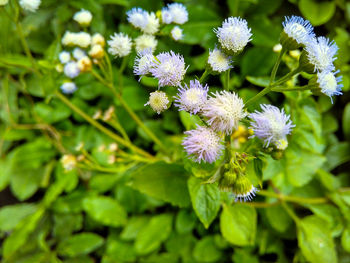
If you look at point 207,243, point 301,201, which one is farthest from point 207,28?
point 207,243

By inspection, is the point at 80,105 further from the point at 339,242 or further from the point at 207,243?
the point at 339,242

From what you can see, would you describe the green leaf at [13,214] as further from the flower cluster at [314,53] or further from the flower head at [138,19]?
the flower cluster at [314,53]

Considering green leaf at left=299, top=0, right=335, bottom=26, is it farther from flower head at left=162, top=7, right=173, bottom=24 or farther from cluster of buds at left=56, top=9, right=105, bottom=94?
cluster of buds at left=56, top=9, right=105, bottom=94

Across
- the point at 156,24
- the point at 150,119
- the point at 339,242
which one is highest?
the point at 156,24

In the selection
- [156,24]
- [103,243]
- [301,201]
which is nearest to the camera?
[156,24]

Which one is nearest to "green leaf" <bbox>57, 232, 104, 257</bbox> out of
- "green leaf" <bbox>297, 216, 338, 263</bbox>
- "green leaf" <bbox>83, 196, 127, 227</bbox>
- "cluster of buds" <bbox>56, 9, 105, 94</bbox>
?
"green leaf" <bbox>83, 196, 127, 227</bbox>

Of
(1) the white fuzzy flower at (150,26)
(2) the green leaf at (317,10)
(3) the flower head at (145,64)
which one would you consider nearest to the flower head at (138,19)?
(1) the white fuzzy flower at (150,26)

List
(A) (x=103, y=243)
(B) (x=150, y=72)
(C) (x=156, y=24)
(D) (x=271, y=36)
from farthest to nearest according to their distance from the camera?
(A) (x=103, y=243) → (D) (x=271, y=36) → (C) (x=156, y=24) → (B) (x=150, y=72)
